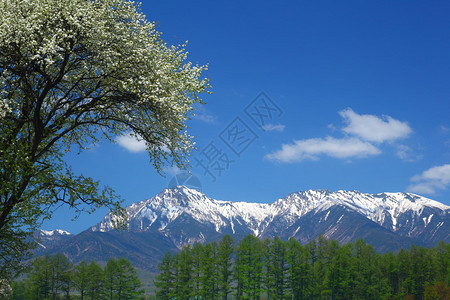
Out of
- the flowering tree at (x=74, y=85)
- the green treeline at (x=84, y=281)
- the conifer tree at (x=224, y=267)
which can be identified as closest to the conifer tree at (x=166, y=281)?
the green treeline at (x=84, y=281)

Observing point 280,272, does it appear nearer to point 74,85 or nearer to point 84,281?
point 84,281

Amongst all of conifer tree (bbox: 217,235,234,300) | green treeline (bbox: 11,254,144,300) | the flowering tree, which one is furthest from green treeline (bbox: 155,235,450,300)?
the flowering tree

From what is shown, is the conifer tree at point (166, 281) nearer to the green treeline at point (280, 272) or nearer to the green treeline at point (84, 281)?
the green treeline at point (280, 272)

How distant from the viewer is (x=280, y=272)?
10312cm

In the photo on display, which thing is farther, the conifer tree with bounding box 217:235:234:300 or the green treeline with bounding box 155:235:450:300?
the conifer tree with bounding box 217:235:234:300

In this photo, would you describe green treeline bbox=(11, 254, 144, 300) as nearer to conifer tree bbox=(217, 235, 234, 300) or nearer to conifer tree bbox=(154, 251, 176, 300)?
conifer tree bbox=(154, 251, 176, 300)

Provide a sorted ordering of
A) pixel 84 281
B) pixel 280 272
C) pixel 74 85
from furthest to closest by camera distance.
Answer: pixel 280 272 < pixel 84 281 < pixel 74 85

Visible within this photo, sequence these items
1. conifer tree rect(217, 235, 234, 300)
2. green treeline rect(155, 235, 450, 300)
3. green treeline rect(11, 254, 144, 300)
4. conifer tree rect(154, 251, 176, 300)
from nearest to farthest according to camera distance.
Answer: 1. green treeline rect(155, 235, 450, 300)
2. conifer tree rect(154, 251, 176, 300)
3. conifer tree rect(217, 235, 234, 300)
4. green treeline rect(11, 254, 144, 300)

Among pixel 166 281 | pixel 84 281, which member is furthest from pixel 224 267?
pixel 84 281

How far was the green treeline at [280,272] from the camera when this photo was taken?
3851 inches

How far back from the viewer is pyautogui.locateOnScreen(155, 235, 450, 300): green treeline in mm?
97812

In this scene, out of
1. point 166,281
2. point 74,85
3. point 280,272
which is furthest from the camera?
point 280,272

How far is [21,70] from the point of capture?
18406mm

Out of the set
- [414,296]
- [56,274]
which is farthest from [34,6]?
[414,296]
